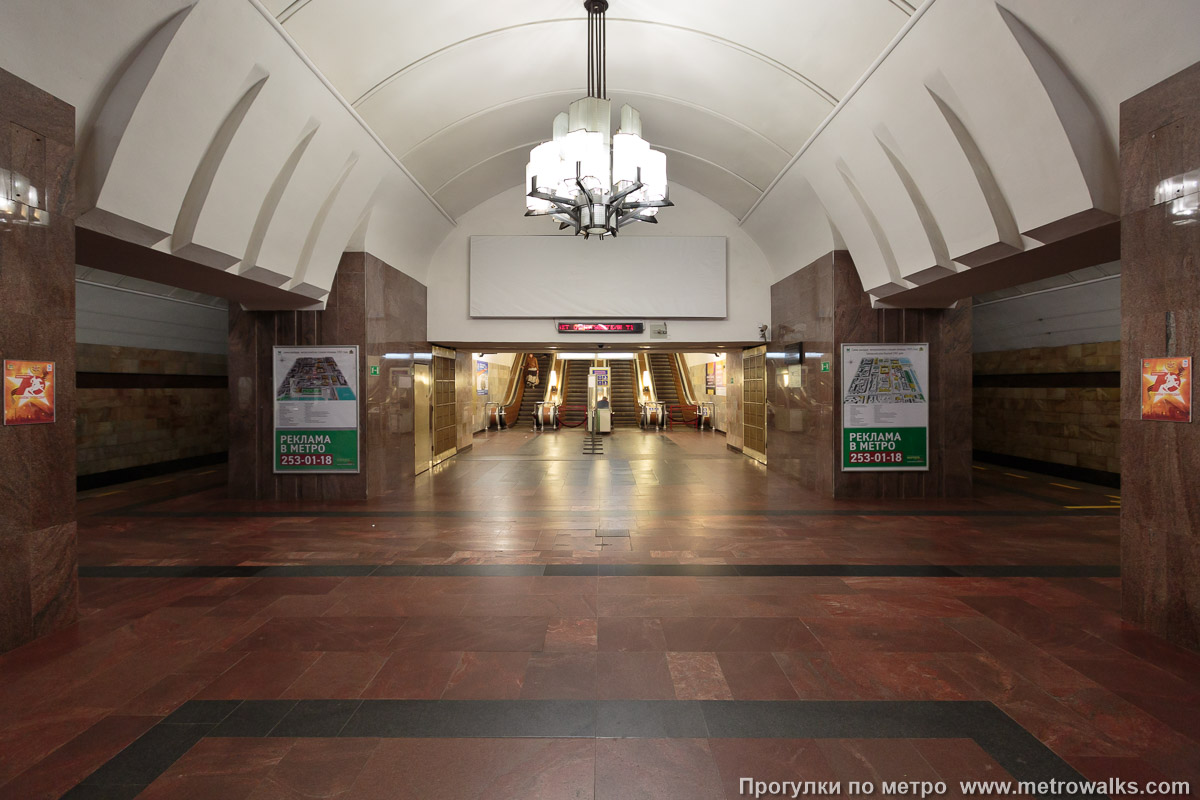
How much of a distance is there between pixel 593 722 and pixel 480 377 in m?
13.5

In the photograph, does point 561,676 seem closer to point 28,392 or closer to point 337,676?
point 337,676

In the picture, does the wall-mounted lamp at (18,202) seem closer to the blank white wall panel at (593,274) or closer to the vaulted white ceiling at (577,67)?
the vaulted white ceiling at (577,67)

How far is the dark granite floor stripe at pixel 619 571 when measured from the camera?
4.12 m

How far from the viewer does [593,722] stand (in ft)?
7.50

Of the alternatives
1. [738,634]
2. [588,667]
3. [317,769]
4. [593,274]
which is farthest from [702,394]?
[317,769]

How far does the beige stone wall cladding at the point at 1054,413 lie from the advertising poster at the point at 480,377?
11.4 metres

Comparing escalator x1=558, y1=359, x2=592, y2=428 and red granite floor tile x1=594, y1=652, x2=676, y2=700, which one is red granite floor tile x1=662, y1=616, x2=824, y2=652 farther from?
escalator x1=558, y1=359, x2=592, y2=428

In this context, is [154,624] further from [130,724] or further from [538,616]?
[538,616]

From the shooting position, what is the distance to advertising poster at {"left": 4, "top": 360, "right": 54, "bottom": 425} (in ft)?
9.68

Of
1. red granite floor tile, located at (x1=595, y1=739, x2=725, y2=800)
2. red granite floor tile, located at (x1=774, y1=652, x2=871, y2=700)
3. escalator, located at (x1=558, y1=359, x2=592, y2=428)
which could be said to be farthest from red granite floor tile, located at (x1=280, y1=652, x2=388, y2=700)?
escalator, located at (x1=558, y1=359, x2=592, y2=428)

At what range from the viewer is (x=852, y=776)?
1960mm

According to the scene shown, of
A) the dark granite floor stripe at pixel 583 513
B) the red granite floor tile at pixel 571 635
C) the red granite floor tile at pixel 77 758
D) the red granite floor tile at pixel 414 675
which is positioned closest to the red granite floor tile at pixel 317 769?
the red granite floor tile at pixel 414 675

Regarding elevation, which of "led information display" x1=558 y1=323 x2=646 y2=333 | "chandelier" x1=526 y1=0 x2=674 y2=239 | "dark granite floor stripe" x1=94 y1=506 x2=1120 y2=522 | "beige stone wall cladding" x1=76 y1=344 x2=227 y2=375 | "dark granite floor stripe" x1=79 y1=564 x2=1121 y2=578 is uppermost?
"chandelier" x1=526 y1=0 x2=674 y2=239

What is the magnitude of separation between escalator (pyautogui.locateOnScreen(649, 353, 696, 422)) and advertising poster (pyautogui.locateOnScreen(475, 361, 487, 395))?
575cm
